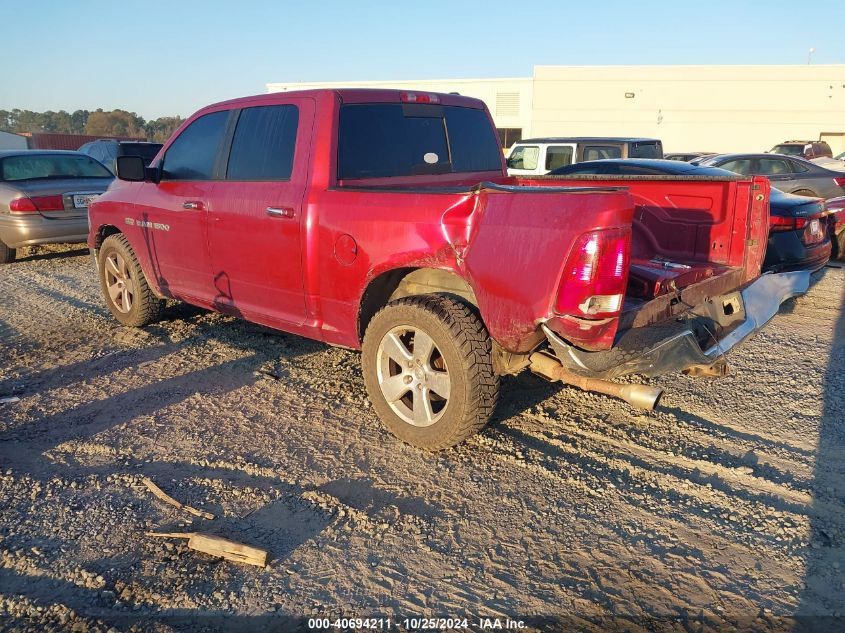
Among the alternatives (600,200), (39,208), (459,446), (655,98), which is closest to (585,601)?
(459,446)

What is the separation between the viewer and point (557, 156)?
13047 millimetres

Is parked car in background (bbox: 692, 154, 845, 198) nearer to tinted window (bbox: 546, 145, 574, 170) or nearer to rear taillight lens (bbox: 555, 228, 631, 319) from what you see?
tinted window (bbox: 546, 145, 574, 170)

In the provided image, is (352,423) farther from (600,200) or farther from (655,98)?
(655,98)

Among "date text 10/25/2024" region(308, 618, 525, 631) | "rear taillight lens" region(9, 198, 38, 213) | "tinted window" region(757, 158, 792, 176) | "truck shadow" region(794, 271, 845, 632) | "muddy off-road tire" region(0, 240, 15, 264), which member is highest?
"tinted window" region(757, 158, 792, 176)

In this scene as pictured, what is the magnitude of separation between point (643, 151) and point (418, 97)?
352 inches

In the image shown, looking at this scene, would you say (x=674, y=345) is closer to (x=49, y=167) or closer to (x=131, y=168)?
(x=131, y=168)

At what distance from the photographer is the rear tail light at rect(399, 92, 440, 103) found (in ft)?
14.6

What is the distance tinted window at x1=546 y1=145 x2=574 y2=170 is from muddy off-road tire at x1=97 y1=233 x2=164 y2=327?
30.0ft

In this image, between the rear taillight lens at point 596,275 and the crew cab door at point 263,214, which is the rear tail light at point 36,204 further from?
the rear taillight lens at point 596,275

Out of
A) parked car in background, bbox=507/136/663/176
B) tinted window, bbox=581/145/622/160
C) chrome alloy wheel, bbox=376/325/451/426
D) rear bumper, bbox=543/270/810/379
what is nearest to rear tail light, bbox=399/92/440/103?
chrome alloy wheel, bbox=376/325/451/426

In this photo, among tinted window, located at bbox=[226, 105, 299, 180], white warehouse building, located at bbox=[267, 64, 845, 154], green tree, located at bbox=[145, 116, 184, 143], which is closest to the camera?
tinted window, located at bbox=[226, 105, 299, 180]

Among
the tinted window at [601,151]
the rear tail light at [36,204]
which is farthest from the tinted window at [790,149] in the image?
the rear tail light at [36,204]

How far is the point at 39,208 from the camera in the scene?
892 centimetres

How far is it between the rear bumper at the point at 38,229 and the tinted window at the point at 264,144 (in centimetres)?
572
